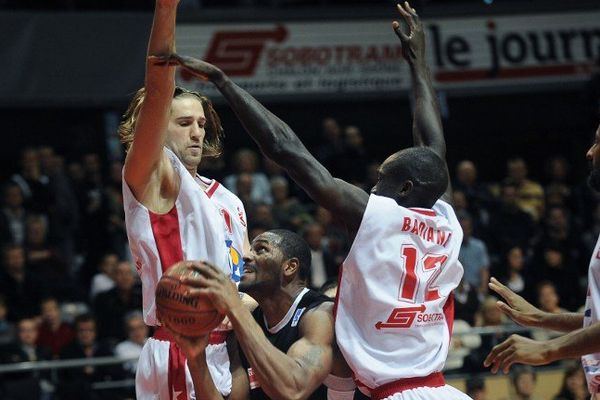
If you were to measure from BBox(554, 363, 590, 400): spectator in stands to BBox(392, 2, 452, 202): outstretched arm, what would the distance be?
6.26 metres

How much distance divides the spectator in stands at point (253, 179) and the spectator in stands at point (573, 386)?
13.5ft

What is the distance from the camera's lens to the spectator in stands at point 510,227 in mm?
14914

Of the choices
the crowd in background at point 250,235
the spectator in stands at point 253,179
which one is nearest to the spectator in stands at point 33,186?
the crowd in background at point 250,235

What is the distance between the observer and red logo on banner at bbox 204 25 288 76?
642 inches

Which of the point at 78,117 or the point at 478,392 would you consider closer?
the point at 478,392

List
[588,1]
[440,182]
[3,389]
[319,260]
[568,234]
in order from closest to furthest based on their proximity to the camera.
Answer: [440,182]
[3,389]
[319,260]
[568,234]
[588,1]

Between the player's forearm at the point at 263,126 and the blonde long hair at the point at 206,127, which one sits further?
the blonde long hair at the point at 206,127

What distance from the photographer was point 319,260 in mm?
13227

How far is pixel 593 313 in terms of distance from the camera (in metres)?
5.84

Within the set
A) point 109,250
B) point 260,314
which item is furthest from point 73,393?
point 260,314

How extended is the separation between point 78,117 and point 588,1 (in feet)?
26.7

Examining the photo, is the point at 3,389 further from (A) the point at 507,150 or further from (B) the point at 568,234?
(A) the point at 507,150

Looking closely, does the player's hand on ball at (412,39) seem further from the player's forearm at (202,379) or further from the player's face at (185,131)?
the player's forearm at (202,379)

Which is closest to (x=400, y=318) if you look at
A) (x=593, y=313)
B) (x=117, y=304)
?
(x=593, y=313)
